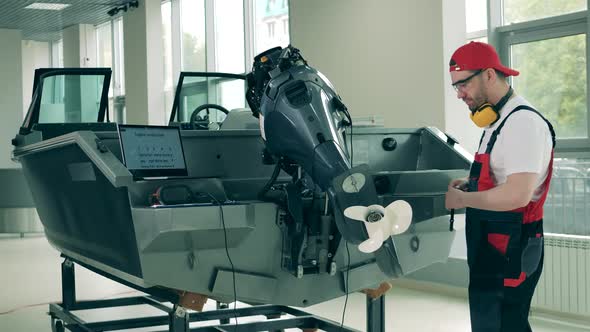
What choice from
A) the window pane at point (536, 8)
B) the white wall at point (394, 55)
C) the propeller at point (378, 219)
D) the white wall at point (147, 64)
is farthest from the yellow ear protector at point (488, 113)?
the white wall at point (147, 64)

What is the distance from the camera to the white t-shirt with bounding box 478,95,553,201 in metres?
1.94

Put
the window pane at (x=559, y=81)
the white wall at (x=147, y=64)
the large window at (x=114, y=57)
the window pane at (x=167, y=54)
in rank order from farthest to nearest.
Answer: the large window at (x=114, y=57) < the window pane at (x=167, y=54) < the white wall at (x=147, y=64) < the window pane at (x=559, y=81)

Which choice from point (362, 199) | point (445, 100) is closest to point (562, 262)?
point (445, 100)

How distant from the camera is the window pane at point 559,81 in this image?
477 centimetres

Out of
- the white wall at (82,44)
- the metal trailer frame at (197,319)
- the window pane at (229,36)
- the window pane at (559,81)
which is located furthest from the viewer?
the white wall at (82,44)

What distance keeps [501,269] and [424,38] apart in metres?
3.75

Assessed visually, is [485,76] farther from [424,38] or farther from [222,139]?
[424,38]

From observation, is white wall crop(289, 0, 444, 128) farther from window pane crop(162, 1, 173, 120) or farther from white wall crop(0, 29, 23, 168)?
white wall crop(0, 29, 23, 168)

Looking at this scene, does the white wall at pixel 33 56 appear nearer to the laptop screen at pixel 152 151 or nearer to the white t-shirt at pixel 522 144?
the laptop screen at pixel 152 151

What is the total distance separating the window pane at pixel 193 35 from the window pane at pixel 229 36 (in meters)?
0.39

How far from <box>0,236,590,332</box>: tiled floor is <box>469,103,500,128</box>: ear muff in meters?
2.36

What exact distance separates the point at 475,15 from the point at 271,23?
130 inches

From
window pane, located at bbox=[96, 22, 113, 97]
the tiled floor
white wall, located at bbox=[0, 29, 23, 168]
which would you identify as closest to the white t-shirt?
the tiled floor

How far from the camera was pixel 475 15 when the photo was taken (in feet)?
18.4
